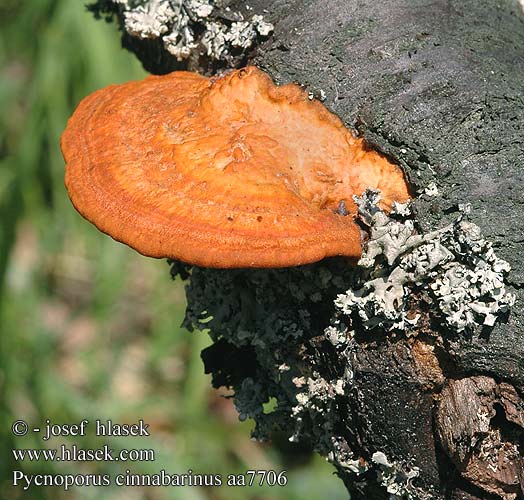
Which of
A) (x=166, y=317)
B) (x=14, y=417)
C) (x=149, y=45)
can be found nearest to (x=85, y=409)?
(x=14, y=417)

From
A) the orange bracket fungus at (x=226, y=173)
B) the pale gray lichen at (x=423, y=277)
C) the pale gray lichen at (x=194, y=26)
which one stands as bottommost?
the pale gray lichen at (x=423, y=277)

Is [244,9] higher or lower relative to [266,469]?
higher

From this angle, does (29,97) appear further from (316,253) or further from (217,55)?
(316,253)

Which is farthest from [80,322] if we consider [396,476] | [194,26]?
[396,476]

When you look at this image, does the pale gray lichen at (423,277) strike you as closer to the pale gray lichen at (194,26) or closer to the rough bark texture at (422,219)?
the rough bark texture at (422,219)

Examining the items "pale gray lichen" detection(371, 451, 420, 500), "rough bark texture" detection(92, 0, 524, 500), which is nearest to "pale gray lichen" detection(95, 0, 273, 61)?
"rough bark texture" detection(92, 0, 524, 500)

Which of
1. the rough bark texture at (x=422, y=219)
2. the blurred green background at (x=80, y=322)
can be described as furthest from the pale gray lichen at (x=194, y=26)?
the blurred green background at (x=80, y=322)
